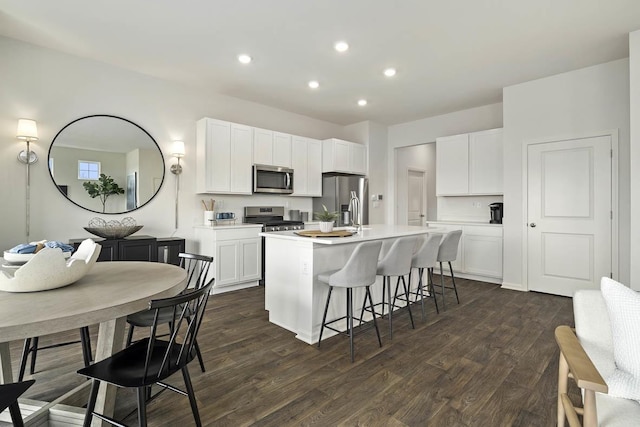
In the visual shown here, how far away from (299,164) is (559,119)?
148 inches

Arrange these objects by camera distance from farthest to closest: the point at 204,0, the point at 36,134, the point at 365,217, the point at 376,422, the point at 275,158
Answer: the point at 365,217, the point at 275,158, the point at 36,134, the point at 204,0, the point at 376,422

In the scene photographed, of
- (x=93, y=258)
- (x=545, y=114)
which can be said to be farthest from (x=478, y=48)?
(x=93, y=258)

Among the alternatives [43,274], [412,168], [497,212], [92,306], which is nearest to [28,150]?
[43,274]

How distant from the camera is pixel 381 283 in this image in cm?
352

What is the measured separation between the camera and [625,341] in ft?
3.69

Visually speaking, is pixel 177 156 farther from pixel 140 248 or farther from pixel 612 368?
pixel 612 368

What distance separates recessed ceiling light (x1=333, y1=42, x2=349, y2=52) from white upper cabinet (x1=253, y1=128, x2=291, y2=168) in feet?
6.38

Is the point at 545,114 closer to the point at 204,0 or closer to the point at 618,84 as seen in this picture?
the point at 618,84

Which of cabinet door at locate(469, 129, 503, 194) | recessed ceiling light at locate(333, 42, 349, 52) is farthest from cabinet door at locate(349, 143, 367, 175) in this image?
recessed ceiling light at locate(333, 42, 349, 52)

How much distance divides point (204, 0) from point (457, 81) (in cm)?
332

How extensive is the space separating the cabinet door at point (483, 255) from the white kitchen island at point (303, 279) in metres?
2.34

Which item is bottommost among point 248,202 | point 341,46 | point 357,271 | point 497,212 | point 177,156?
point 357,271

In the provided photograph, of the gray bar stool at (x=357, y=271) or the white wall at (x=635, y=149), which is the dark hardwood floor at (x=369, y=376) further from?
the white wall at (x=635, y=149)

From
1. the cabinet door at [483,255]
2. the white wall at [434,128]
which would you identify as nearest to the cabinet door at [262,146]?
the white wall at [434,128]
